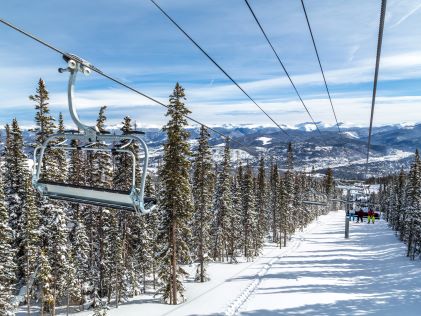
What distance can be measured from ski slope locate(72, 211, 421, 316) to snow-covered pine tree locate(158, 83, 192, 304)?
3080mm

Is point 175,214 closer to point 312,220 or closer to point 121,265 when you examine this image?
point 121,265

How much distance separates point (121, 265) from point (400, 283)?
29660 millimetres

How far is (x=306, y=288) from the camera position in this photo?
37406mm

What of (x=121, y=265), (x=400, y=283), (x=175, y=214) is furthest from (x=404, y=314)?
(x=121, y=265)

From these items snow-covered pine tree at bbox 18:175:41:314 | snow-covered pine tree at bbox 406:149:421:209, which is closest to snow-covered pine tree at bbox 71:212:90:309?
snow-covered pine tree at bbox 18:175:41:314

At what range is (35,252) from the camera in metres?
34.2

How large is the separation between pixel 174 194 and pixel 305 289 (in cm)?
1595

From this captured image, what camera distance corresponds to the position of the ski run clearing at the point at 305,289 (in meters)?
30.3

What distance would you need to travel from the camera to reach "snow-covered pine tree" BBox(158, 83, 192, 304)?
30.6 meters

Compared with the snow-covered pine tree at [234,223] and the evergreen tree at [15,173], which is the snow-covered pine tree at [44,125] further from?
the snow-covered pine tree at [234,223]

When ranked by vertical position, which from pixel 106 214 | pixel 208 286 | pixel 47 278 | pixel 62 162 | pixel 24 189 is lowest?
pixel 208 286

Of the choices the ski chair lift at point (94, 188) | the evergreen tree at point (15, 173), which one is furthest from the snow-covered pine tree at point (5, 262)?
the ski chair lift at point (94, 188)

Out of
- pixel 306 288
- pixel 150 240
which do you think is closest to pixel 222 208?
pixel 150 240

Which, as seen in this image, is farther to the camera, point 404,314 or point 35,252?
point 35,252
